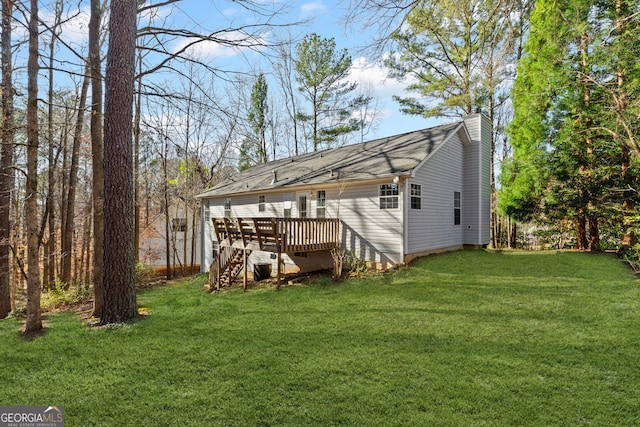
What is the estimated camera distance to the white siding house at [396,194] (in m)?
9.66

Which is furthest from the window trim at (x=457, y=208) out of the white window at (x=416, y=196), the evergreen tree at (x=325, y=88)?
the evergreen tree at (x=325, y=88)

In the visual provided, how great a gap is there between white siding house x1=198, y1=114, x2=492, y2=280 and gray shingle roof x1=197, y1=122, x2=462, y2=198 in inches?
1.6

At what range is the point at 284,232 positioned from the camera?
8.77 metres

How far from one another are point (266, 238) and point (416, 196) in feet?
16.3

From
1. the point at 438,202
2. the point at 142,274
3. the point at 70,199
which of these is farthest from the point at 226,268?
the point at 438,202

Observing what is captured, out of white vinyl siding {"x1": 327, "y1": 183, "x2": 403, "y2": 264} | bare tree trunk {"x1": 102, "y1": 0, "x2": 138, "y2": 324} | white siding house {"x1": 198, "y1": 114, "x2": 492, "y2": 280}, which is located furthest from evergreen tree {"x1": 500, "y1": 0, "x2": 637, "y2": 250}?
bare tree trunk {"x1": 102, "y1": 0, "x2": 138, "y2": 324}

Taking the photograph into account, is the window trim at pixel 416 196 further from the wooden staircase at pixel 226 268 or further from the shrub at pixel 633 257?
the shrub at pixel 633 257

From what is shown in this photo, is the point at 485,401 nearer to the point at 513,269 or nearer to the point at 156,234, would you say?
the point at 513,269

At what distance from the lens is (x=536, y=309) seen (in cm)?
560

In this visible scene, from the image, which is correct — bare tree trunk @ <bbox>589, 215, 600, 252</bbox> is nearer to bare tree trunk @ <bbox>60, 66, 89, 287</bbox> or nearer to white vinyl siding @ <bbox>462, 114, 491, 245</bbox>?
white vinyl siding @ <bbox>462, 114, 491, 245</bbox>

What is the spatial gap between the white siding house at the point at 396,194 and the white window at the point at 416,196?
0.03m

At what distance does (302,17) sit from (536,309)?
6968 mm

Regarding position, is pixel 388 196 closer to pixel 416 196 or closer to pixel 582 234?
pixel 416 196

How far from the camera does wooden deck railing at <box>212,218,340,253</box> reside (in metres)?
8.74
